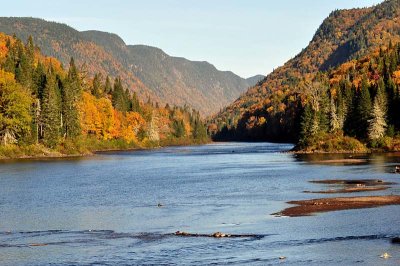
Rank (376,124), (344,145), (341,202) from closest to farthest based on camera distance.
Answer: (341,202) < (376,124) < (344,145)

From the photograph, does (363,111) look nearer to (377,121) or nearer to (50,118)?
(377,121)

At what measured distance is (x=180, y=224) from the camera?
4806 centimetres

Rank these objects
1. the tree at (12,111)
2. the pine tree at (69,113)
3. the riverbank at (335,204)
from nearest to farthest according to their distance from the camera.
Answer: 1. the riverbank at (335,204)
2. the tree at (12,111)
3. the pine tree at (69,113)

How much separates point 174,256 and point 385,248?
12.3 meters

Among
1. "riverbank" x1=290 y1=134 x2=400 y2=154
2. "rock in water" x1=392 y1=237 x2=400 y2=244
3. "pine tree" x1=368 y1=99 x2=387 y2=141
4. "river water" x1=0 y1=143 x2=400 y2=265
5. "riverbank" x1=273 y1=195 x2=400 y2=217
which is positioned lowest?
"river water" x1=0 y1=143 x2=400 y2=265

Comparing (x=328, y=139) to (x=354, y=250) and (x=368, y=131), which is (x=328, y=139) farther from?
(x=354, y=250)

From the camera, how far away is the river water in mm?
36531

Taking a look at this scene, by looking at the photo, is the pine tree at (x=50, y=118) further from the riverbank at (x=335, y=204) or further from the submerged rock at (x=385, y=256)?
the submerged rock at (x=385, y=256)

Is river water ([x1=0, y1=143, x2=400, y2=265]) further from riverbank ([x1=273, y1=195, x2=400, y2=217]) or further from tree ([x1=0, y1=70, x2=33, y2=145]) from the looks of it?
tree ([x1=0, y1=70, x2=33, y2=145])

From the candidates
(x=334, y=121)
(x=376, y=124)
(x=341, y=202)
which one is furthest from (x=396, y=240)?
(x=334, y=121)

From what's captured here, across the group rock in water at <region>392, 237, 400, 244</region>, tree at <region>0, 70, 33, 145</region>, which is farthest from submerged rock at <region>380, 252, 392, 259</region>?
tree at <region>0, 70, 33, 145</region>

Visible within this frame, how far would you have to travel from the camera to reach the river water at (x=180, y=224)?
36.5 meters

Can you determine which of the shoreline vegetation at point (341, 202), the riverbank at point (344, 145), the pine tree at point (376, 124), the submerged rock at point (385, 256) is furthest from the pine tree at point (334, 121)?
the submerged rock at point (385, 256)

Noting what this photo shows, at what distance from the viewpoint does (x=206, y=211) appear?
5456 centimetres
